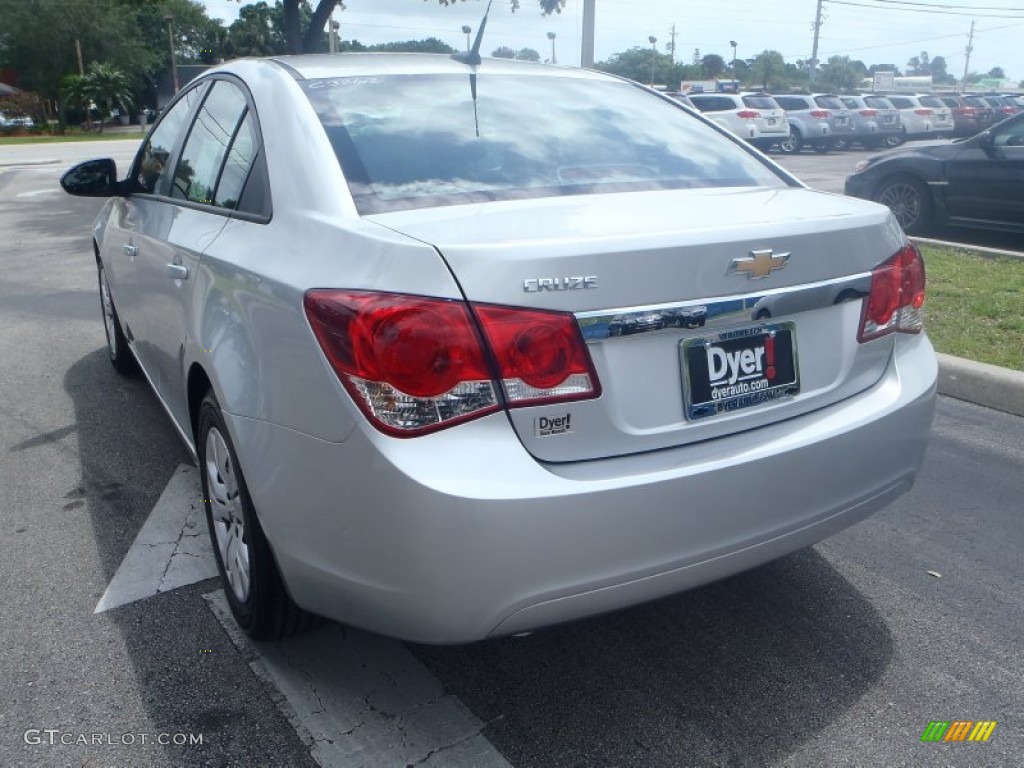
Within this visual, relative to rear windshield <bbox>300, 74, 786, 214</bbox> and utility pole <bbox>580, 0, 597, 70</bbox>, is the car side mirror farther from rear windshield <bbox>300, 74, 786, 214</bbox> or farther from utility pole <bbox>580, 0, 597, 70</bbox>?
utility pole <bbox>580, 0, 597, 70</bbox>

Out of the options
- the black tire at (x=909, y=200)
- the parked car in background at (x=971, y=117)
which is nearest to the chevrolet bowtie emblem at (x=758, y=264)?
the black tire at (x=909, y=200)

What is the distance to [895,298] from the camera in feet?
9.40

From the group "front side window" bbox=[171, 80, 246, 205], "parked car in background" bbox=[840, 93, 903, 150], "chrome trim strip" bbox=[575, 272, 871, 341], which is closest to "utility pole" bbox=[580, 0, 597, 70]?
"parked car in background" bbox=[840, 93, 903, 150]

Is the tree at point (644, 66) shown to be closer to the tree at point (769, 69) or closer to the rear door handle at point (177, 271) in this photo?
the tree at point (769, 69)

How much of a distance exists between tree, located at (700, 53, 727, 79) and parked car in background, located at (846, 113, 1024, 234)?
269ft

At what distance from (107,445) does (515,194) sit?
2856mm

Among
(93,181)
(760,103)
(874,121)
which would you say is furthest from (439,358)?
(874,121)

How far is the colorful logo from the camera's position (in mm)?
2598

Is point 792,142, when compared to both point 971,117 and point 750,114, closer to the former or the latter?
point 750,114

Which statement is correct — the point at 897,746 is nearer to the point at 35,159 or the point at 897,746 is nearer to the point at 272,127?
the point at 272,127

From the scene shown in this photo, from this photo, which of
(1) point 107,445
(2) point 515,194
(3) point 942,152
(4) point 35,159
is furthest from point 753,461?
(4) point 35,159

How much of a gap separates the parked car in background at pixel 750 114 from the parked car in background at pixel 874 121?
347 cm

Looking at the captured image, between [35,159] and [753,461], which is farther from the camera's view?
[35,159]

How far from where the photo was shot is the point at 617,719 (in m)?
2.66
